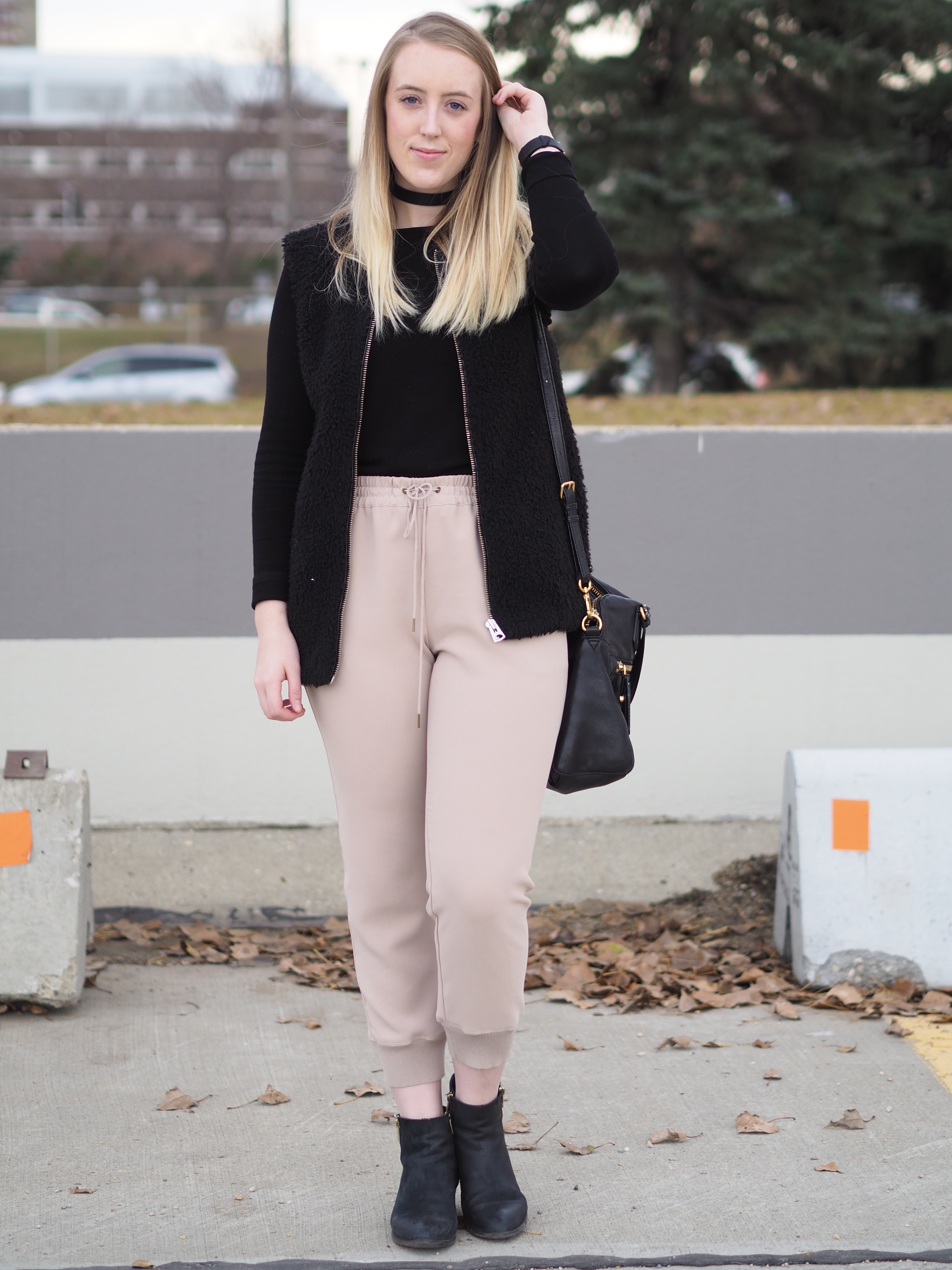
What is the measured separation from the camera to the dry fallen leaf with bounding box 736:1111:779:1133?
3164mm

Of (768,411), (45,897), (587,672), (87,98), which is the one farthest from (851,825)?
(87,98)

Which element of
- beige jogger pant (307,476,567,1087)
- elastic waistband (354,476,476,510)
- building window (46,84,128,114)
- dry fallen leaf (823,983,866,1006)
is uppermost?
building window (46,84,128,114)

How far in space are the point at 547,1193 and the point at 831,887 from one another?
1561 mm

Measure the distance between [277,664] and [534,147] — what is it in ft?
3.38

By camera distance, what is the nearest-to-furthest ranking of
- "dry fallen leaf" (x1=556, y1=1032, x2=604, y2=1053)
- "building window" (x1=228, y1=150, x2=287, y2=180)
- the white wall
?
"dry fallen leaf" (x1=556, y1=1032, x2=604, y2=1053), the white wall, "building window" (x1=228, y1=150, x2=287, y2=180)

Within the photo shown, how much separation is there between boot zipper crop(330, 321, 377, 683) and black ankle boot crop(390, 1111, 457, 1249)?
0.87m

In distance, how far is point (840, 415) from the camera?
670cm

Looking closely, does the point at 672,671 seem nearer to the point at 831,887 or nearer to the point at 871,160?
the point at 831,887

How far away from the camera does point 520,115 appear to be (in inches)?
100

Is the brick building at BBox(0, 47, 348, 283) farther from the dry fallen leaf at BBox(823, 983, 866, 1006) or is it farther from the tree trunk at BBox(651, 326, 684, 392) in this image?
the dry fallen leaf at BBox(823, 983, 866, 1006)

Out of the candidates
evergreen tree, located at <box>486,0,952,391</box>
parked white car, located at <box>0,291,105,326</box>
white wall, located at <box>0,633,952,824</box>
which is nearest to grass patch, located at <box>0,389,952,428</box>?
white wall, located at <box>0,633,952,824</box>

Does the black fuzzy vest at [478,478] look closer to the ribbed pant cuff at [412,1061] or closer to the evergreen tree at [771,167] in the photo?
the ribbed pant cuff at [412,1061]

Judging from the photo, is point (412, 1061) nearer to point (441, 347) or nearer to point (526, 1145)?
point (526, 1145)

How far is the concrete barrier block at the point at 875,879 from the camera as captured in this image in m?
4.07
